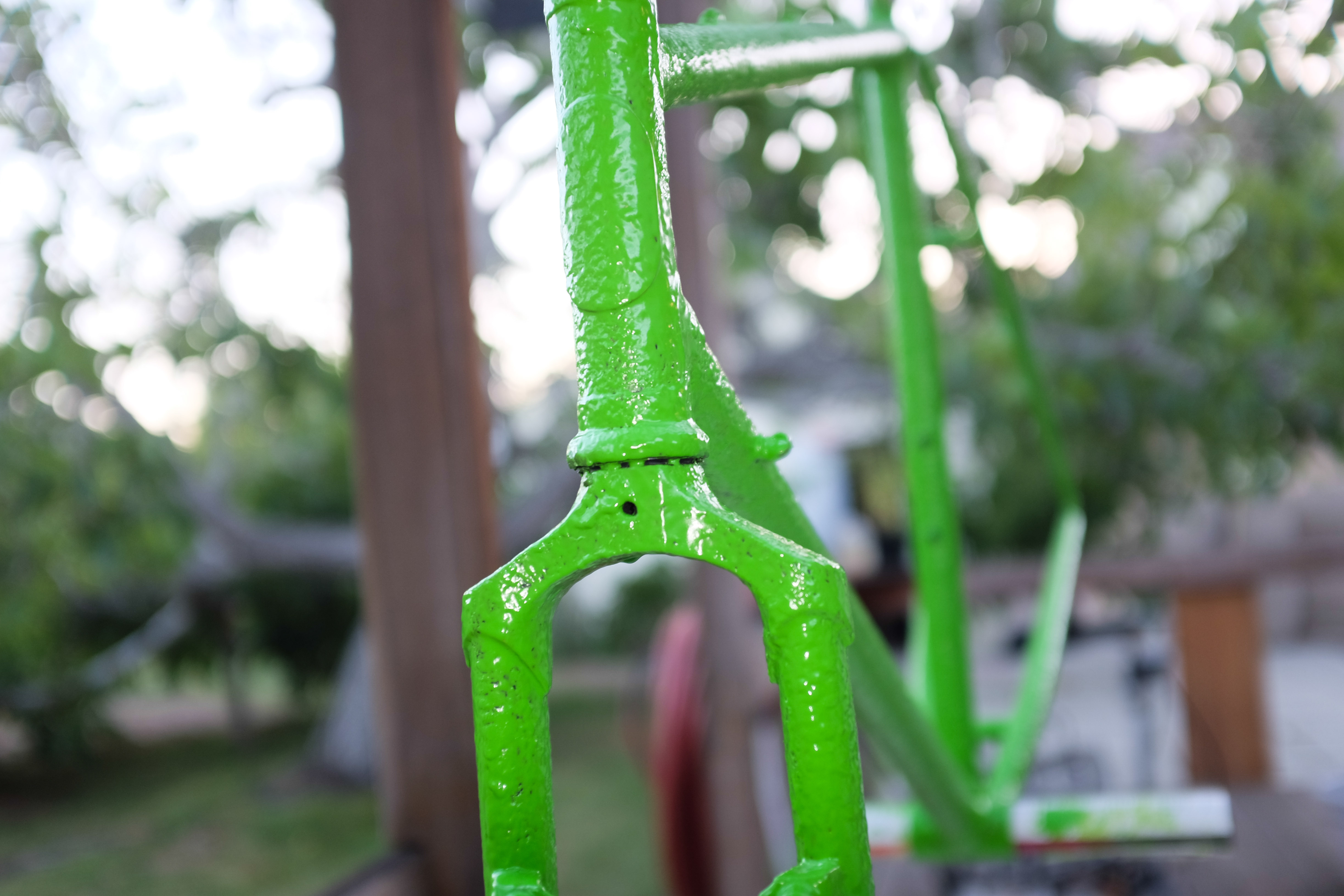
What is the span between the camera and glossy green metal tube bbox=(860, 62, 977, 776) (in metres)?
0.70

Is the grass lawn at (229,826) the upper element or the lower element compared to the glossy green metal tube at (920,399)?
lower

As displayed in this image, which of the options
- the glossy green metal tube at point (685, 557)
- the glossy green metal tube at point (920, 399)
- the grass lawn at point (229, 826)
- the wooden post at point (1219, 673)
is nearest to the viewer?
the glossy green metal tube at point (685, 557)

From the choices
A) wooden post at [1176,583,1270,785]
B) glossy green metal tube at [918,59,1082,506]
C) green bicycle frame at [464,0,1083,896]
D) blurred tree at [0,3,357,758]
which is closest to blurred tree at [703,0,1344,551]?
wooden post at [1176,583,1270,785]

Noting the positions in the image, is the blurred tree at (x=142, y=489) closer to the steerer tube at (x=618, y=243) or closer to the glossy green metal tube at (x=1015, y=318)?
the glossy green metal tube at (x=1015, y=318)

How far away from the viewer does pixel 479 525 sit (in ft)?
2.55

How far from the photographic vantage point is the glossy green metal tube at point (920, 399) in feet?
2.29

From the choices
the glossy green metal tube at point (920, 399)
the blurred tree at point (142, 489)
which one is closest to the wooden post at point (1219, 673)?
the glossy green metal tube at point (920, 399)

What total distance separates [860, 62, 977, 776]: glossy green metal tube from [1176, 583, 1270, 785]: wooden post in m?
1.42

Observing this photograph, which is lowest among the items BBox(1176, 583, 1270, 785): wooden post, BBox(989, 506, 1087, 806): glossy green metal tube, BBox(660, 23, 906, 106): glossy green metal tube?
BBox(1176, 583, 1270, 785): wooden post

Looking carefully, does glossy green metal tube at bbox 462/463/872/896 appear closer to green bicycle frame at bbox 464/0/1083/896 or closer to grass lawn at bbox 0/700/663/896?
green bicycle frame at bbox 464/0/1083/896

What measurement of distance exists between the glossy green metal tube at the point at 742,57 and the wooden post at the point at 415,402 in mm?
385

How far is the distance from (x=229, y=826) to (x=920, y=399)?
3150 mm

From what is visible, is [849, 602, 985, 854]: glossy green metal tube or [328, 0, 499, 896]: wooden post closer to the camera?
[849, 602, 985, 854]: glossy green metal tube

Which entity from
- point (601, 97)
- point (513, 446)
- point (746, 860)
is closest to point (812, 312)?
point (513, 446)
